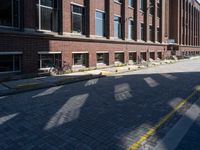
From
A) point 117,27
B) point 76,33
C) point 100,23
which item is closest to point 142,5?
point 117,27

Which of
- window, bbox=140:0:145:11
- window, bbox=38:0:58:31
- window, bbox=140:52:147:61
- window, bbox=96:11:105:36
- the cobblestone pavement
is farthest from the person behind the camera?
window, bbox=140:52:147:61

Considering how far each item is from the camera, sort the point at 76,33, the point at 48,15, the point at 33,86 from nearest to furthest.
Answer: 1. the point at 33,86
2. the point at 48,15
3. the point at 76,33

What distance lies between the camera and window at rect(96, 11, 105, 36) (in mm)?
23734

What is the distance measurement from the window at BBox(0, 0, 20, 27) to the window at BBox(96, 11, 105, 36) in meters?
9.63

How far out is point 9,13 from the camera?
1528 centimetres

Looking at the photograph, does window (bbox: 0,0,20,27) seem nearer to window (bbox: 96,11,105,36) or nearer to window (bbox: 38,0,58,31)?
window (bbox: 38,0,58,31)

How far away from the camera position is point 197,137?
17.9ft

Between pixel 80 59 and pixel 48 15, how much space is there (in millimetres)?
4967

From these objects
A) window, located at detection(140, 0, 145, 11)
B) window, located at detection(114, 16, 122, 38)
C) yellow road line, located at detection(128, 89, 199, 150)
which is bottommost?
yellow road line, located at detection(128, 89, 199, 150)

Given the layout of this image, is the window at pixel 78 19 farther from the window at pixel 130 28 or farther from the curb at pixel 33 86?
the window at pixel 130 28

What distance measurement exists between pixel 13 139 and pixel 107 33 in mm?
20955

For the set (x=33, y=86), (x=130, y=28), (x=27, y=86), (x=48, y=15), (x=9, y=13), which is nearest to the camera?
(x=27, y=86)

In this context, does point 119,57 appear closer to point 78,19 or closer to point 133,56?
point 133,56

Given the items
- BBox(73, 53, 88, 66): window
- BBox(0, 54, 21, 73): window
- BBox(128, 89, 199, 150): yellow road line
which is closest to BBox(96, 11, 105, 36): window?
BBox(73, 53, 88, 66): window
